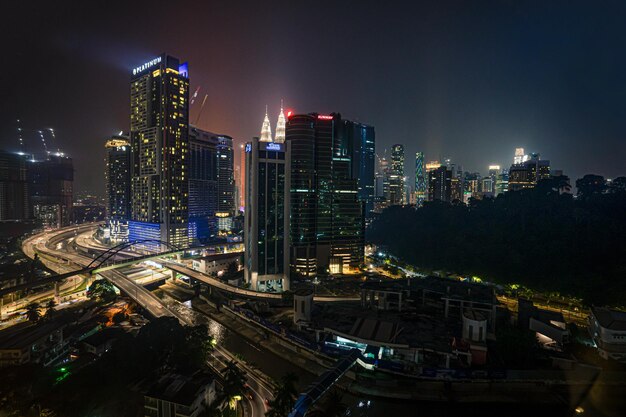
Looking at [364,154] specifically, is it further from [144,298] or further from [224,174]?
[144,298]

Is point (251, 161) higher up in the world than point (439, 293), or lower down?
higher up

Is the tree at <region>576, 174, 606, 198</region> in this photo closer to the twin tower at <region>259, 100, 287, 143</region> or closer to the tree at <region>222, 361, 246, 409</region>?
the twin tower at <region>259, 100, 287, 143</region>

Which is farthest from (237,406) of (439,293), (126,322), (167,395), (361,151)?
(361,151)

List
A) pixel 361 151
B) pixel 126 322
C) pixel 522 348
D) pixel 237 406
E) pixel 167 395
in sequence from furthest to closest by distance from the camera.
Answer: pixel 361 151
pixel 126 322
pixel 522 348
pixel 237 406
pixel 167 395

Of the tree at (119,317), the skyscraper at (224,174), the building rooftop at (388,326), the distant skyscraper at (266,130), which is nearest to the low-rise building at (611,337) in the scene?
the building rooftop at (388,326)

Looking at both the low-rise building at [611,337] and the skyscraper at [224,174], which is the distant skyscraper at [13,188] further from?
the low-rise building at [611,337]

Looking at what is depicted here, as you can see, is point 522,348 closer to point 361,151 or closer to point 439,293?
point 439,293
